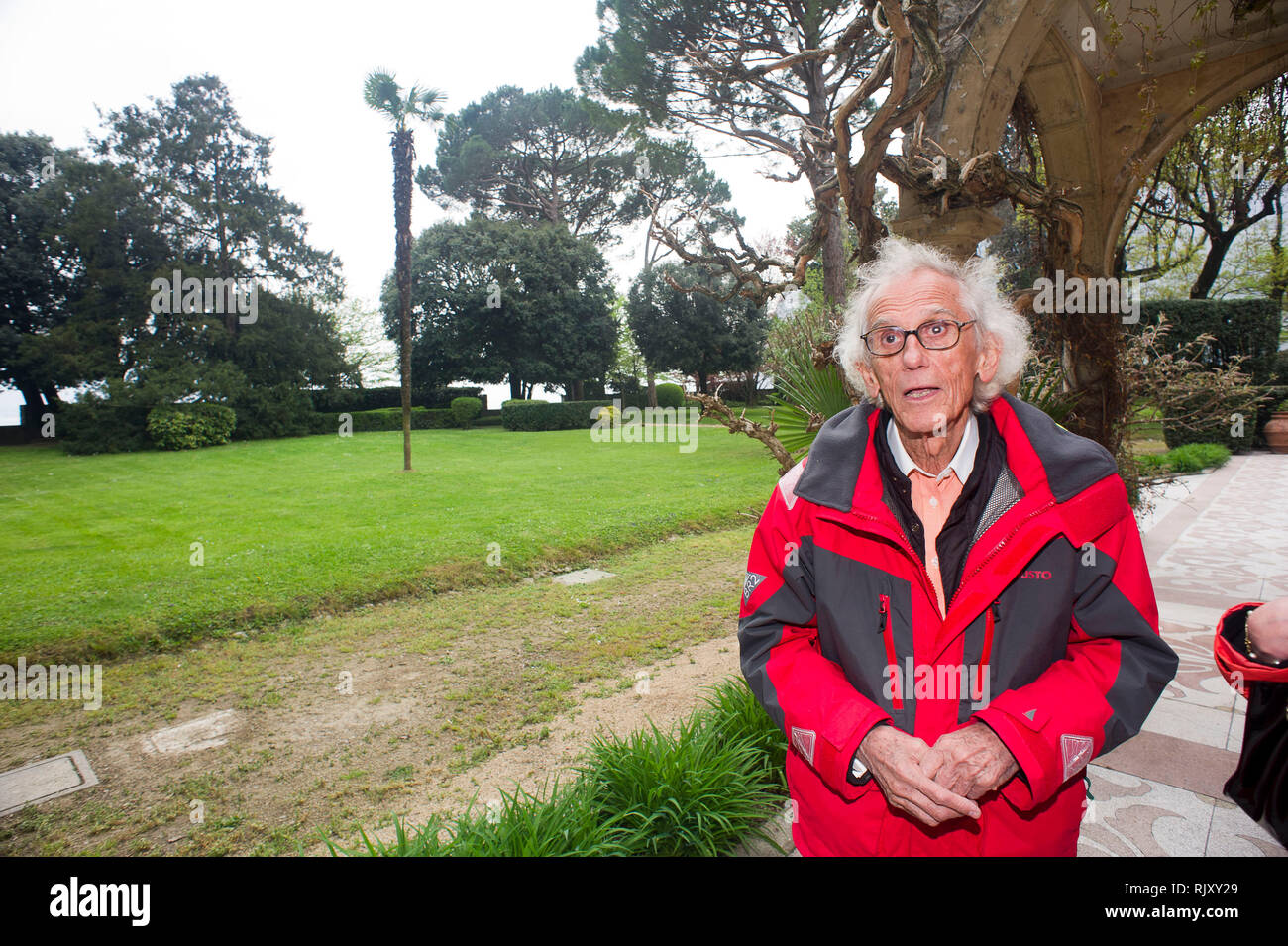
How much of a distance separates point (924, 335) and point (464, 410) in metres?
26.3

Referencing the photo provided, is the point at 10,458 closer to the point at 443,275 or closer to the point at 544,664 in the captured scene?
the point at 544,664

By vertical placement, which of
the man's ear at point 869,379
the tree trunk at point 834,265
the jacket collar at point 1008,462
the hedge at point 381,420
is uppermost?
the tree trunk at point 834,265

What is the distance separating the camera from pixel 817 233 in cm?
363

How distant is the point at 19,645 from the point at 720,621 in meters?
5.19

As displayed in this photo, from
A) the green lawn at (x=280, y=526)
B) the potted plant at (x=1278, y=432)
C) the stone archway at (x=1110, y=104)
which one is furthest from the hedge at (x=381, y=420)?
the potted plant at (x=1278, y=432)

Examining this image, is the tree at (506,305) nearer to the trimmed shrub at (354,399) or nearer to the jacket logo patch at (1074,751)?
the trimmed shrub at (354,399)

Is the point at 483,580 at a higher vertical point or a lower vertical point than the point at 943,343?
lower

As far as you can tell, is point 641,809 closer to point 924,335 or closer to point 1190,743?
point 924,335

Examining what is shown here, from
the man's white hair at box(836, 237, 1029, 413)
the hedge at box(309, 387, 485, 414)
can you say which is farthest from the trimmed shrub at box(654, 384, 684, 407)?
the man's white hair at box(836, 237, 1029, 413)

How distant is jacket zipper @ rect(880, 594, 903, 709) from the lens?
1.38 meters

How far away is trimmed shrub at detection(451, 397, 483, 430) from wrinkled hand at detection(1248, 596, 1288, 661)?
2627 centimetres

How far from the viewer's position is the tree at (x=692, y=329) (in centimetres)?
2712

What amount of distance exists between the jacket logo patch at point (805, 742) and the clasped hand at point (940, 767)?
0.12 meters

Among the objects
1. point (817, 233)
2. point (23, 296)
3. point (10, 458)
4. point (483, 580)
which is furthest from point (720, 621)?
point (10, 458)
